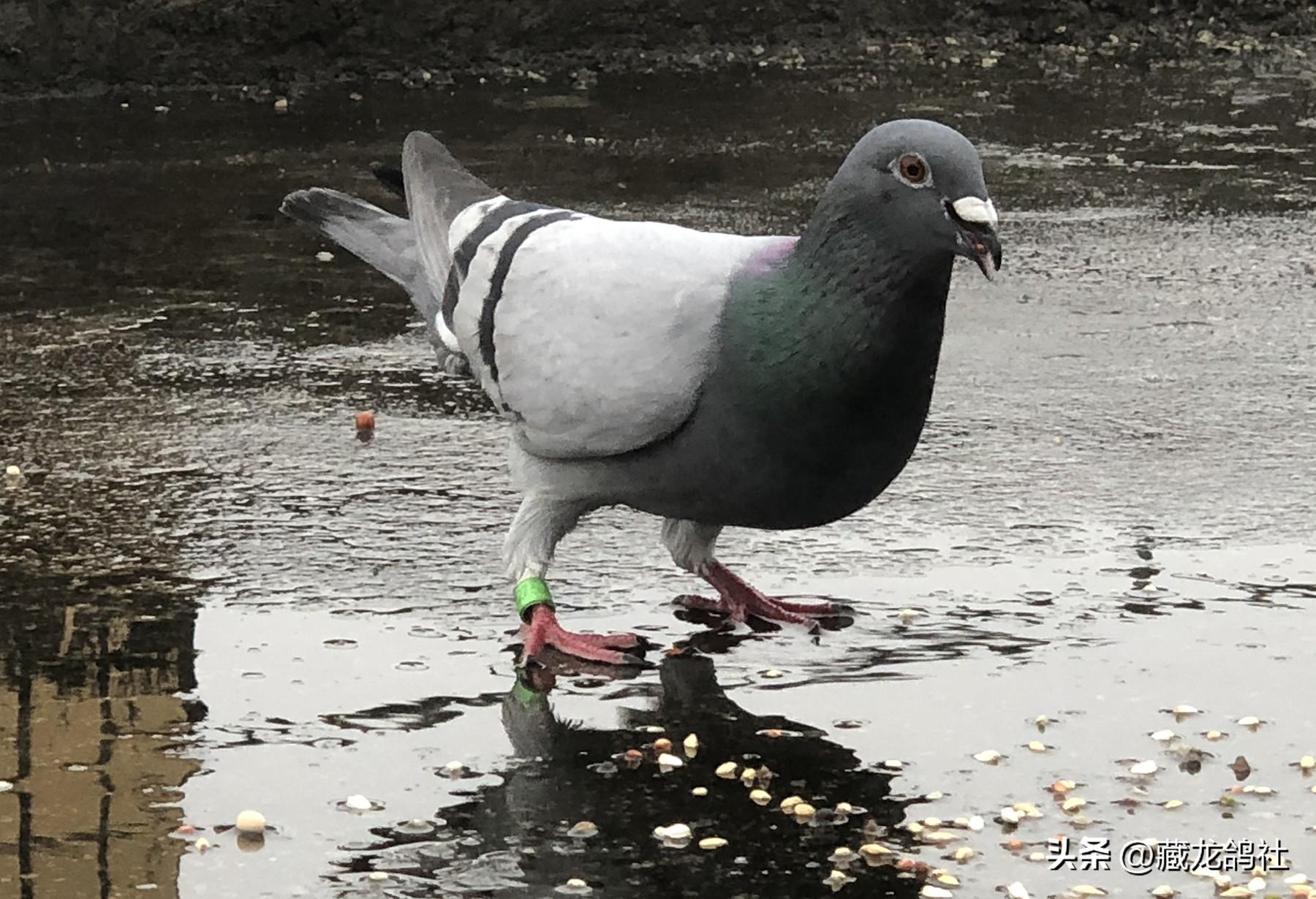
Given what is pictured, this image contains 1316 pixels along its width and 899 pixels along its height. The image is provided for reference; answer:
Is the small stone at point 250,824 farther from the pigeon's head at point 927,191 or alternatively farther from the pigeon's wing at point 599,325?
the pigeon's head at point 927,191

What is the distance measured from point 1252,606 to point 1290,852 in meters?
1.09

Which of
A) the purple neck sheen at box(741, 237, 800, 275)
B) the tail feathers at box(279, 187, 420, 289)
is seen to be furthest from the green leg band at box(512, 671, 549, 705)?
the tail feathers at box(279, 187, 420, 289)

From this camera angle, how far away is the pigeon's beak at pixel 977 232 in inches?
140

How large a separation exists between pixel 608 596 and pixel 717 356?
0.77 meters

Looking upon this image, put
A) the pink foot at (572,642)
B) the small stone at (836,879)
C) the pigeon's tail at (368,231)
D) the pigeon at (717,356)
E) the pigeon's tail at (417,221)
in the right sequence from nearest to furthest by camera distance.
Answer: the small stone at (836,879) < the pigeon at (717,356) < the pink foot at (572,642) < the pigeon's tail at (417,221) < the pigeon's tail at (368,231)

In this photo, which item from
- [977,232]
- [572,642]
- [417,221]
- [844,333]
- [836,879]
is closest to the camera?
[836,879]

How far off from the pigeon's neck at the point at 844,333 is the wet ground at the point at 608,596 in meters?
0.52

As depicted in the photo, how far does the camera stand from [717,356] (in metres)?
3.85

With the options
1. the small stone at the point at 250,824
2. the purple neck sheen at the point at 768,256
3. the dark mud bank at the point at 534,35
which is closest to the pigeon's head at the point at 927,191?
the purple neck sheen at the point at 768,256

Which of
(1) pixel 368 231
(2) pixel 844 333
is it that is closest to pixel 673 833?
(2) pixel 844 333

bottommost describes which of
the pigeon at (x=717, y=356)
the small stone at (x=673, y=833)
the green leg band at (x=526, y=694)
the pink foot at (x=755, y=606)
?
the small stone at (x=673, y=833)

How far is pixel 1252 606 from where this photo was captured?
14.0 ft

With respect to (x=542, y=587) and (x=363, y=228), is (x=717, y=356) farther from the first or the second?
(x=363, y=228)

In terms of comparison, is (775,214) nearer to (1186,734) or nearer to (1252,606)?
(1252,606)
